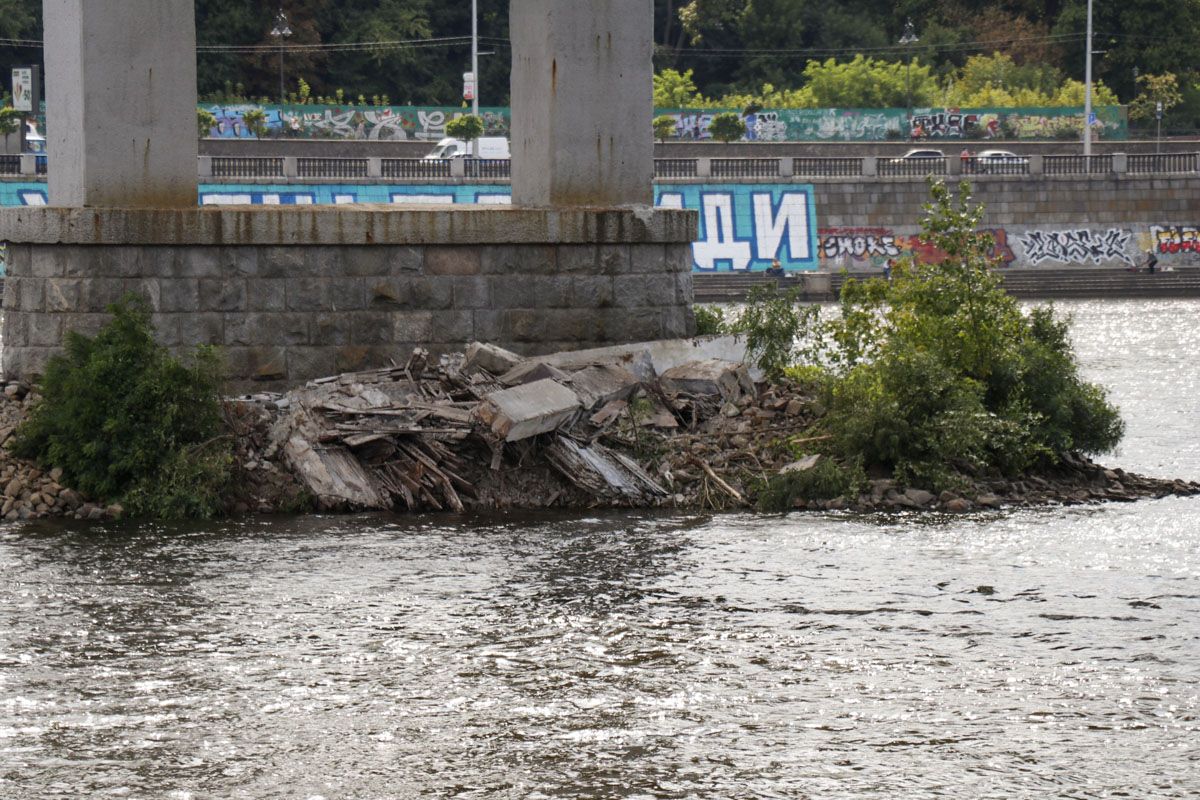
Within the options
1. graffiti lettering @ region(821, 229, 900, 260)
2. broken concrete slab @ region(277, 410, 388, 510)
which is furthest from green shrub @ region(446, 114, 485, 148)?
broken concrete slab @ region(277, 410, 388, 510)

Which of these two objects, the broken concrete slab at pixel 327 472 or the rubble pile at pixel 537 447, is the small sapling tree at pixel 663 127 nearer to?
the rubble pile at pixel 537 447

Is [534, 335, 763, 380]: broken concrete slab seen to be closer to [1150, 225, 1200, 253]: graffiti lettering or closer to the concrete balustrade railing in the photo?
the concrete balustrade railing

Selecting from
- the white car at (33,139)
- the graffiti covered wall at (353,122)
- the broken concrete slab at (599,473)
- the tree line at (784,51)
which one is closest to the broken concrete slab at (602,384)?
the broken concrete slab at (599,473)

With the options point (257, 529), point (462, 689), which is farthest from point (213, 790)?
point (257, 529)

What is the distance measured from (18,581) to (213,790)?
4.76 metres

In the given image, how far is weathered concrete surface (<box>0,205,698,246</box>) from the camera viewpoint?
15.8m

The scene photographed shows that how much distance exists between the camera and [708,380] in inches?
654

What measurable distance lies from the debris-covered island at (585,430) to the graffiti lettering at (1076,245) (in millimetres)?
43594

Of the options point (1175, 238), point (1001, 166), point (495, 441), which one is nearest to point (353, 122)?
point (1001, 166)

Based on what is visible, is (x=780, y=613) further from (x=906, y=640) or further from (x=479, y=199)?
(x=479, y=199)

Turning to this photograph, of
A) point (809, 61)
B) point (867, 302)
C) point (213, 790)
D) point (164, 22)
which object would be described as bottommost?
point (213, 790)

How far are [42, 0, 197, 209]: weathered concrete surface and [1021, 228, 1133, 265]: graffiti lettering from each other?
4644cm

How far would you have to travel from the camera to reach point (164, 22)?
52.6 ft

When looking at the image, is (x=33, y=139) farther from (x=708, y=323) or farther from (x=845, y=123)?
(x=708, y=323)
